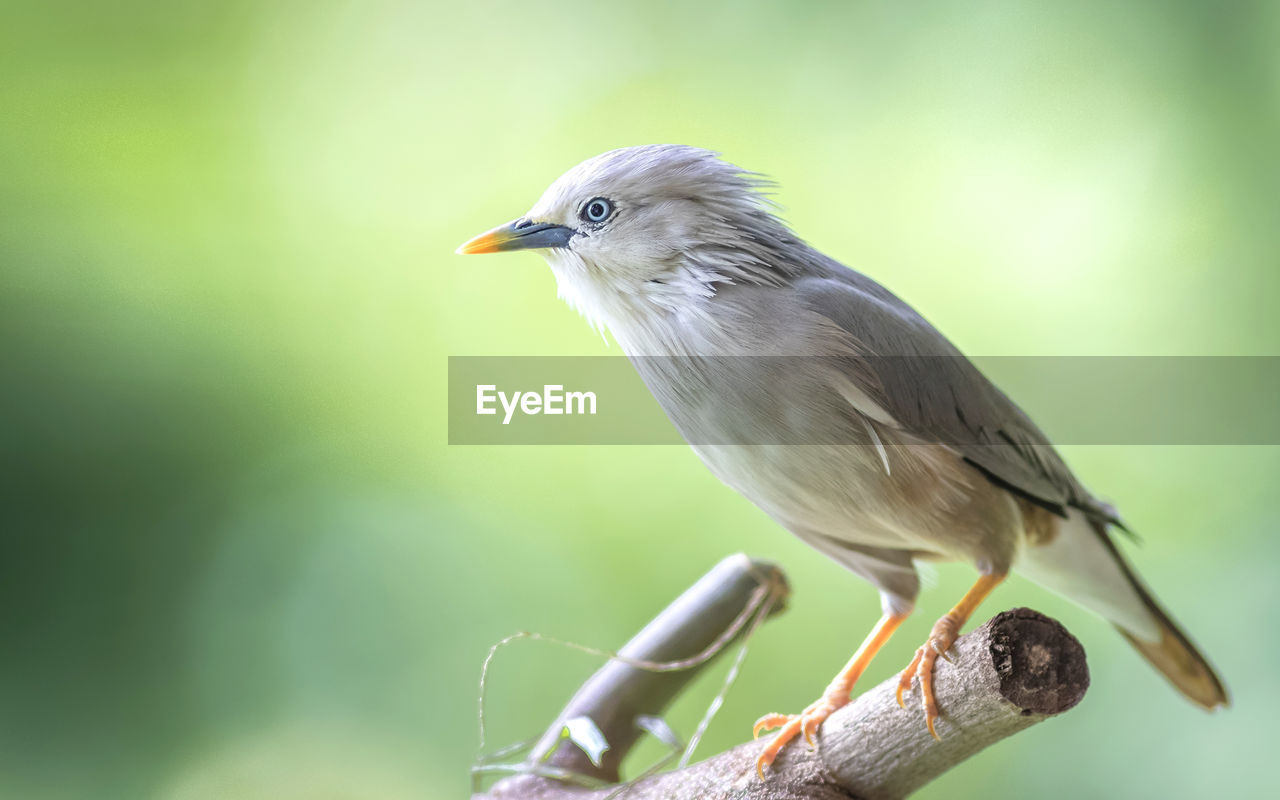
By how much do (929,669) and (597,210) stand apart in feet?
2.55

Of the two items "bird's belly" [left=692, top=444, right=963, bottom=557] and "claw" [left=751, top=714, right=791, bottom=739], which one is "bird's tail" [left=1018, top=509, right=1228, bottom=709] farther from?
"claw" [left=751, top=714, right=791, bottom=739]

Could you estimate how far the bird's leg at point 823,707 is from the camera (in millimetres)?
1398

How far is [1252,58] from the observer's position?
2.33 m

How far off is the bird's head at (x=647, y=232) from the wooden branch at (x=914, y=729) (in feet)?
1.89

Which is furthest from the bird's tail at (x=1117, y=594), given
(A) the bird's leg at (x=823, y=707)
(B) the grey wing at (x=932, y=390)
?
(A) the bird's leg at (x=823, y=707)

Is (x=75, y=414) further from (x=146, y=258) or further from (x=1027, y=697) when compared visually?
(x=1027, y=697)

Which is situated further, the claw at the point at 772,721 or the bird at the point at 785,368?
the claw at the point at 772,721

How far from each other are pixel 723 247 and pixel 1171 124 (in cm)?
161

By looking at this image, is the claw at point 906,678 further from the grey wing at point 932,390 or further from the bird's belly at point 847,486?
the grey wing at point 932,390

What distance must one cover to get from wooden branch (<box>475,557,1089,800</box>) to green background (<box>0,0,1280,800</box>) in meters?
0.91

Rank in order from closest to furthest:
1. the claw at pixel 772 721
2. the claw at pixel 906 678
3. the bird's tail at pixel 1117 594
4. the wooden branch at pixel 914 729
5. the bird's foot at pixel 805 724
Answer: the wooden branch at pixel 914 729
the claw at pixel 906 678
the bird's foot at pixel 805 724
the claw at pixel 772 721
the bird's tail at pixel 1117 594

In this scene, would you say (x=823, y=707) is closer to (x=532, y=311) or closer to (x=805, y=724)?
(x=805, y=724)

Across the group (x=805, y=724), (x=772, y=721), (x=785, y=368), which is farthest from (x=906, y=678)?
(x=785, y=368)

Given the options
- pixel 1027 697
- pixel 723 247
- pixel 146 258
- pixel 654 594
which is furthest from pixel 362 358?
pixel 1027 697
